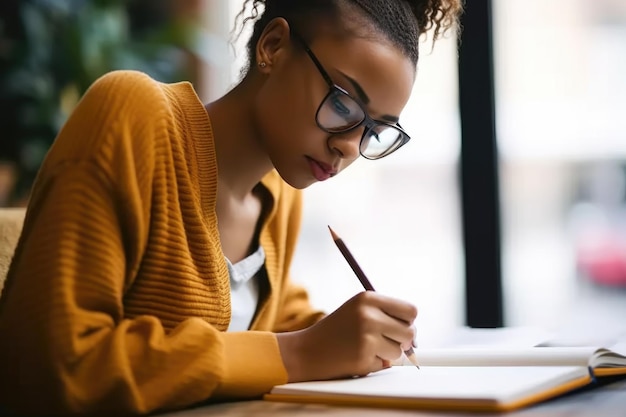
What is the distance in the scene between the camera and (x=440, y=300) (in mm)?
2656

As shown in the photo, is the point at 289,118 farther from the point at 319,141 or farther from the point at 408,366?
the point at 408,366

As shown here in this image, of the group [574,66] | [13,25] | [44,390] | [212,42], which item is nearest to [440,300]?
[574,66]

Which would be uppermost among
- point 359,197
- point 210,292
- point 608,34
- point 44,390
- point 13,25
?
point 608,34

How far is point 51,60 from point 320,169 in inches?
70.7

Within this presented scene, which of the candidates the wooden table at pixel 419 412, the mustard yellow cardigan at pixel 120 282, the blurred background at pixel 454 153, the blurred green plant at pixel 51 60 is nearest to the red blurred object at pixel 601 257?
the blurred background at pixel 454 153

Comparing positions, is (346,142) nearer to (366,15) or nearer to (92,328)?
(366,15)

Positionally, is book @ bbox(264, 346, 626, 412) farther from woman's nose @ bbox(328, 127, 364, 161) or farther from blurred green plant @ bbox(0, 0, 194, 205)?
blurred green plant @ bbox(0, 0, 194, 205)

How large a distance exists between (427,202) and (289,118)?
155cm

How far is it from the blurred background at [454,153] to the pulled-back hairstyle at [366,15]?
3.01 ft

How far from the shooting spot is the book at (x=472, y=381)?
904mm

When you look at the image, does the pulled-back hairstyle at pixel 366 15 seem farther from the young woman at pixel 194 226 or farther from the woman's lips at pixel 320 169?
the woman's lips at pixel 320 169

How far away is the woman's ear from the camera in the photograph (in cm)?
123

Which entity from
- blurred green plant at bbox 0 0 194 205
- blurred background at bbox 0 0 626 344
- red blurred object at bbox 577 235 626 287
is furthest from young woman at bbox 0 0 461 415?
blurred green plant at bbox 0 0 194 205

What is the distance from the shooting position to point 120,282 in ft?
3.23
